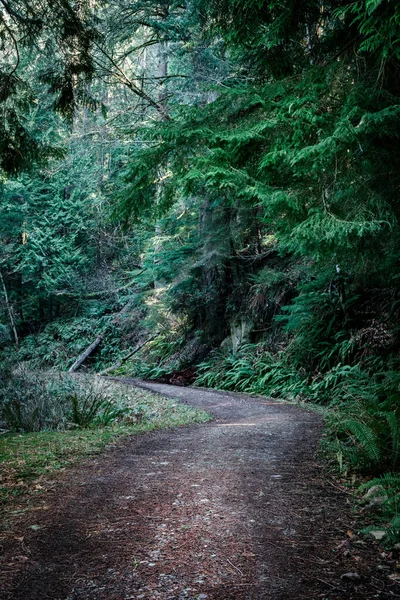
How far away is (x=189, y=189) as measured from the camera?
6.24 m

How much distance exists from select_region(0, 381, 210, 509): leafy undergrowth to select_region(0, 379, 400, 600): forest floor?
0.26m

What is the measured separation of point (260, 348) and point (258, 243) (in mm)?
3647

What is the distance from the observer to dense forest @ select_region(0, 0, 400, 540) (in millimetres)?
5648

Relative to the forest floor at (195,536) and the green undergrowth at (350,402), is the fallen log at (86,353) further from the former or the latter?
the forest floor at (195,536)

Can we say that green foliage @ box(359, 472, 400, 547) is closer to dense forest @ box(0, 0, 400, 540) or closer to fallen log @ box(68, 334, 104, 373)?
dense forest @ box(0, 0, 400, 540)

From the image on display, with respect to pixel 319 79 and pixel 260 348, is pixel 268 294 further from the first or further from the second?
pixel 319 79

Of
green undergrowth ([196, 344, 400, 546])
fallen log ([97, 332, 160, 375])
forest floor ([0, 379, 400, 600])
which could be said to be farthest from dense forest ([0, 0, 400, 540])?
forest floor ([0, 379, 400, 600])

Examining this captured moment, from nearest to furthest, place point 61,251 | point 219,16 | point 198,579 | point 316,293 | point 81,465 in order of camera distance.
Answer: point 198,579, point 81,465, point 219,16, point 316,293, point 61,251

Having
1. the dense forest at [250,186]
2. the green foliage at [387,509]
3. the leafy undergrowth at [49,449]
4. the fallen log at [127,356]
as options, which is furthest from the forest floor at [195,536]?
the fallen log at [127,356]

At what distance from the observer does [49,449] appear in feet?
18.1

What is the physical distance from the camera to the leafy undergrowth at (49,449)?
13.9 feet

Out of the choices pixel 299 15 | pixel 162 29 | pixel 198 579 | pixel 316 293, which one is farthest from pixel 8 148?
pixel 162 29

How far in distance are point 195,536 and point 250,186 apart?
4.25 meters

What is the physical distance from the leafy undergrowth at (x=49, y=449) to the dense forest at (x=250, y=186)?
2.53 metres
